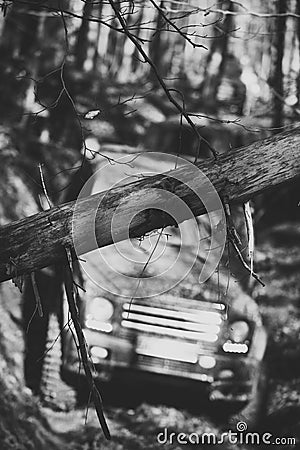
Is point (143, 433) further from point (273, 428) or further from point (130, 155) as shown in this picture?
point (130, 155)

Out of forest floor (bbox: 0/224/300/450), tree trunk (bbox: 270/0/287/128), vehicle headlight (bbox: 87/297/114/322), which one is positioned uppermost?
tree trunk (bbox: 270/0/287/128)

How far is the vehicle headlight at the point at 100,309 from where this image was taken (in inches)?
195

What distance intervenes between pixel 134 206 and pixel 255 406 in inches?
112

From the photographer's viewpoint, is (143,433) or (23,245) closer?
(23,245)

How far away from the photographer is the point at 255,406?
5.02 metres

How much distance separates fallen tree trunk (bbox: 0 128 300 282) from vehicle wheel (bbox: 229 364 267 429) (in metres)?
2.59

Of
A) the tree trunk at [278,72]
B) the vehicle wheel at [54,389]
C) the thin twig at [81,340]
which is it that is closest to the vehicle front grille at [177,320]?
the vehicle wheel at [54,389]

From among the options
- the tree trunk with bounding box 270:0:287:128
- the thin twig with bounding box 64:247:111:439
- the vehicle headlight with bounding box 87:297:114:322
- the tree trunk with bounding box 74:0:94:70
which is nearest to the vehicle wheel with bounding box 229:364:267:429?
the vehicle headlight with bounding box 87:297:114:322

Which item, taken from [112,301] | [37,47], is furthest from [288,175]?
[37,47]

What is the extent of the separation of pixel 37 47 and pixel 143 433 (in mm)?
3293

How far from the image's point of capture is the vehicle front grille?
16.3ft

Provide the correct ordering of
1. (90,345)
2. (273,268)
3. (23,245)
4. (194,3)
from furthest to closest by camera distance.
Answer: (194,3) → (273,268) → (90,345) → (23,245)

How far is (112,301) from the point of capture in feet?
16.4

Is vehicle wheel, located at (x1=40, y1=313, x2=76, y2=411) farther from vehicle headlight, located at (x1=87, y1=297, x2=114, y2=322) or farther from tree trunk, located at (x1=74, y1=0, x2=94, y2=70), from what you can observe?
tree trunk, located at (x1=74, y1=0, x2=94, y2=70)
